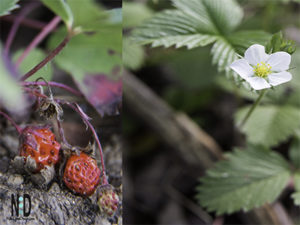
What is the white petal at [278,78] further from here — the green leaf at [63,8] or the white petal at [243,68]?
the green leaf at [63,8]

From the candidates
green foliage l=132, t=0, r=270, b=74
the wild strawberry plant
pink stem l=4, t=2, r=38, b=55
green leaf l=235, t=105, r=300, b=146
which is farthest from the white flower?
pink stem l=4, t=2, r=38, b=55

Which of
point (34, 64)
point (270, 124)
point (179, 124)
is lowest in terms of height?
point (179, 124)

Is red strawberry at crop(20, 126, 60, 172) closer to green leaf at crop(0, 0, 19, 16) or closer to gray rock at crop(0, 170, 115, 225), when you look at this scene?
gray rock at crop(0, 170, 115, 225)

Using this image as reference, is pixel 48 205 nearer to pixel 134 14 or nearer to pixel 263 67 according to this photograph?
pixel 263 67

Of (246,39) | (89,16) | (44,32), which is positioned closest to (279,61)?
(246,39)

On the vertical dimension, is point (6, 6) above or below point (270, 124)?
above

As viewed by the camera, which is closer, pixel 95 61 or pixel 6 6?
pixel 6 6

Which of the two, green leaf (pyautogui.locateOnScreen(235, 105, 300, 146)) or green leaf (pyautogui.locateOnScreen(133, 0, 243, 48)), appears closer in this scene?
green leaf (pyautogui.locateOnScreen(133, 0, 243, 48))
